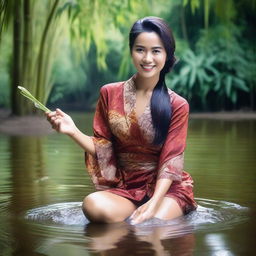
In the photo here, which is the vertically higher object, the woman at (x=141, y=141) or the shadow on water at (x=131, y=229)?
the woman at (x=141, y=141)

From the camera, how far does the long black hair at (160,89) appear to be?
2.94 meters

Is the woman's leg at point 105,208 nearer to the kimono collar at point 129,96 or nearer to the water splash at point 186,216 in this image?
the water splash at point 186,216

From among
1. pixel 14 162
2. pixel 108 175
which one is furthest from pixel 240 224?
pixel 14 162

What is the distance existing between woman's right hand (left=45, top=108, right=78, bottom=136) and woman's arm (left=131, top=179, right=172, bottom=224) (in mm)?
393

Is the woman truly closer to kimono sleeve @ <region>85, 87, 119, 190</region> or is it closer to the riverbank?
kimono sleeve @ <region>85, 87, 119, 190</region>

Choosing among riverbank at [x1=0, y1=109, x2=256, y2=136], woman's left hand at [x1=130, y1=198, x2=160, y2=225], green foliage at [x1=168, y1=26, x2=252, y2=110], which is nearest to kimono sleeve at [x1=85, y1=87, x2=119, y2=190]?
woman's left hand at [x1=130, y1=198, x2=160, y2=225]

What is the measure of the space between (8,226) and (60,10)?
7905mm

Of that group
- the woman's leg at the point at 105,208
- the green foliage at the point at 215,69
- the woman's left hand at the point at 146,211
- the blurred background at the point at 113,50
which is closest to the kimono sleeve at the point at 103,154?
the woman's leg at the point at 105,208

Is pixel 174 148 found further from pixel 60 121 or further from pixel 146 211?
pixel 60 121

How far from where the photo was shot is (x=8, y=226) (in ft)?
9.54

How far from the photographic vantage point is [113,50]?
56.2ft

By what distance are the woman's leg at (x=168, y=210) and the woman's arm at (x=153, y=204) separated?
0.04m

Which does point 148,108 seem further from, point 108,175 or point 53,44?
point 53,44

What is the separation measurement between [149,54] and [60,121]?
0.44 m
